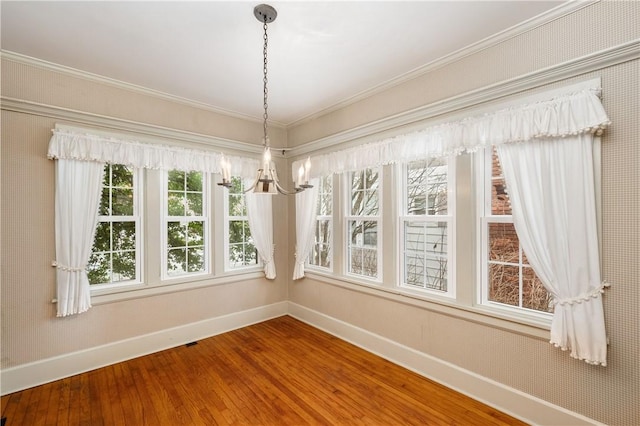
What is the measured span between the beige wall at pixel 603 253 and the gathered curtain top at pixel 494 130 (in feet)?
0.50

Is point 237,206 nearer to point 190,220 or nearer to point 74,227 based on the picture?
point 190,220

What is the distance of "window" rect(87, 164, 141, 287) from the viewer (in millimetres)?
3139

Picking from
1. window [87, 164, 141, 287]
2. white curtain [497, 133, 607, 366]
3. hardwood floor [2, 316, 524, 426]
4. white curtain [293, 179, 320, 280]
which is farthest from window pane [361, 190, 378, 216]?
A: window [87, 164, 141, 287]

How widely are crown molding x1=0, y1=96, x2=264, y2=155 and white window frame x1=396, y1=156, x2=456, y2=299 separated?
2.33m

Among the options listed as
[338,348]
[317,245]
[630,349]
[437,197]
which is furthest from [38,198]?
[630,349]

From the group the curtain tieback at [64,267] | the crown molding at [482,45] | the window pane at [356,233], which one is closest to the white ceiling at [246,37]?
the crown molding at [482,45]

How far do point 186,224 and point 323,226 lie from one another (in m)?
1.90

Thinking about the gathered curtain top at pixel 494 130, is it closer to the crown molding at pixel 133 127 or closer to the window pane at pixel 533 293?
the window pane at pixel 533 293

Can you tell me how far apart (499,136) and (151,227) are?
12.3ft

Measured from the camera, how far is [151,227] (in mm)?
3373

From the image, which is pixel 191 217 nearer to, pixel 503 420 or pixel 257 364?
pixel 257 364

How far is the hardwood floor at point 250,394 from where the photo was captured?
223 centimetres

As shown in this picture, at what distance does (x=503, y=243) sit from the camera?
247 centimetres

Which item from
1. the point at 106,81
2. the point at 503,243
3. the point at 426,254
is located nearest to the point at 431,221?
the point at 426,254
